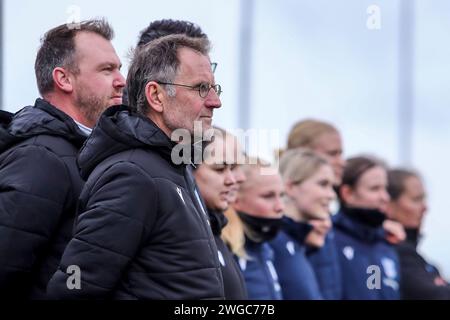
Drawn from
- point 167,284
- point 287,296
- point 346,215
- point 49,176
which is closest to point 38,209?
point 49,176

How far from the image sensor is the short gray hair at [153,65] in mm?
3541

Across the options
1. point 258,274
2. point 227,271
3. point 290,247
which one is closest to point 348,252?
point 290,247

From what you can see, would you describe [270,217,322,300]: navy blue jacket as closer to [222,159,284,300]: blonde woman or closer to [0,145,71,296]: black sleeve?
[222,159,284,300]: blonde woman

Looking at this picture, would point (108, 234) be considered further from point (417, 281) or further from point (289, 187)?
point (417, 281)

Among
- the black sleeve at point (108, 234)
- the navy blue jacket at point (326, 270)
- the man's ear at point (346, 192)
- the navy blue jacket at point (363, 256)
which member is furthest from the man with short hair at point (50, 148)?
the man's ear at point (346, 192)

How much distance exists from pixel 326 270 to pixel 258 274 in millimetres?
923

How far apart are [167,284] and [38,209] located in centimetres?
56

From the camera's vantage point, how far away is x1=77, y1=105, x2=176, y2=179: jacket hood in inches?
134

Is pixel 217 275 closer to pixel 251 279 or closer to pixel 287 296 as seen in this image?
pixel 251 279

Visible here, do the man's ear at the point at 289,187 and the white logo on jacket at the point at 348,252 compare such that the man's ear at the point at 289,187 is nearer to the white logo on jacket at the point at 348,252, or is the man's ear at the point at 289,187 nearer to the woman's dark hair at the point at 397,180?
the white logo on jacket at the point at 348,252

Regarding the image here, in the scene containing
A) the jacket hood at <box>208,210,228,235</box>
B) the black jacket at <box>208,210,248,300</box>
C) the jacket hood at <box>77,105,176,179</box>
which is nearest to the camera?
the jacket hood at <box>77,105,176,179</box>

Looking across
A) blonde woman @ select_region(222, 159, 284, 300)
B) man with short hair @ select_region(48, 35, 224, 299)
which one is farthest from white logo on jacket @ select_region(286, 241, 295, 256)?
man with short hair @ select_region(48, 35, 224, 299)

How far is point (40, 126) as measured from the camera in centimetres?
378

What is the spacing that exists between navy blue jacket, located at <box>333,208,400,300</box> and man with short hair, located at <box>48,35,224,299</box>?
8.81 feet
